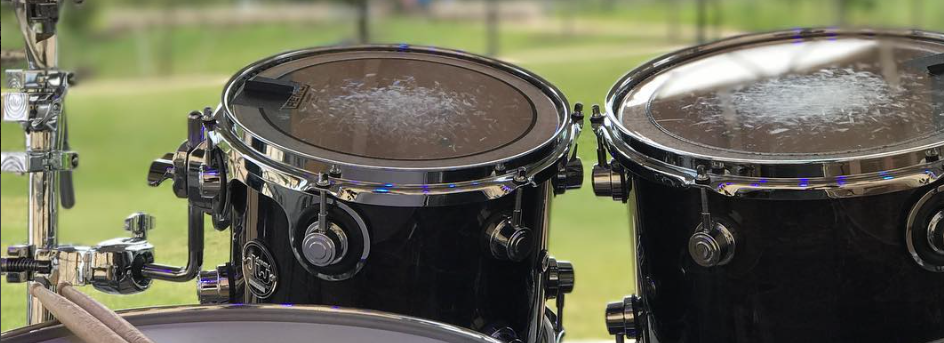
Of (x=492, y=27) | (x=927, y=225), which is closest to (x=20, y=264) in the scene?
(x=927, y=225)

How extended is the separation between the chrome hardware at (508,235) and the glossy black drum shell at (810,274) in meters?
0.18

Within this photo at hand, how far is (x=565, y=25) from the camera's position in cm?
505

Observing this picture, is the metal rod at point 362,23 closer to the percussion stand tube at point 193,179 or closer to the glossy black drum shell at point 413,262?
the percussion stand tube at point 193,179

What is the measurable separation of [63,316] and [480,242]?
54 centimetres

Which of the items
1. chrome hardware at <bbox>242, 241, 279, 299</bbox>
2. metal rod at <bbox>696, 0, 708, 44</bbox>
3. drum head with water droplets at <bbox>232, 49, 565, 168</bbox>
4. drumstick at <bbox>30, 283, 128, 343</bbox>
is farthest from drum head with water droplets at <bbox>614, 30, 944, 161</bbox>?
metal rod at <bbox>696, 0, 708, 44</bbox>

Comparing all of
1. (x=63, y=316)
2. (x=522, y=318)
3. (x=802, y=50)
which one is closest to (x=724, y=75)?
(x=802, y=50)

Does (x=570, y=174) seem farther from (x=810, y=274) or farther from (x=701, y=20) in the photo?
(x=701, y=20)

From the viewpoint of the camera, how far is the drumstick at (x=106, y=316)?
0.79 metres

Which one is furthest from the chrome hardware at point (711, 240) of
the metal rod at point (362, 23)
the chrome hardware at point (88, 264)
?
the metal rod at point (362, 23)

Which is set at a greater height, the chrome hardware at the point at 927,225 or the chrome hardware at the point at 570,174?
the chrome hardware at the point at 570,174

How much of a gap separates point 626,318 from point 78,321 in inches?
32.7

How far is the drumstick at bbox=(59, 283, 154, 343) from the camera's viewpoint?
2.59ft

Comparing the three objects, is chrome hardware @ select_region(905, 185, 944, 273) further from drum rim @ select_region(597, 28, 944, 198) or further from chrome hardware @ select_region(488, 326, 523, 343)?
chrome hardware @ select_region(488, 326, 523, 343)

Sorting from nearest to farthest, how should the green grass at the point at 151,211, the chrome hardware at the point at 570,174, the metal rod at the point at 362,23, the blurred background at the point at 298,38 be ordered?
the chrome hardware at the point at 570,174
the green grass at the point at 151,211
the metal rod at the point at 362,23
the blurred background at the point at 298,38
